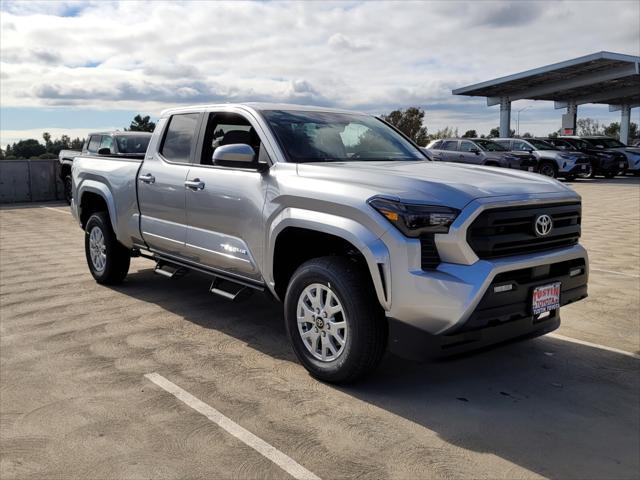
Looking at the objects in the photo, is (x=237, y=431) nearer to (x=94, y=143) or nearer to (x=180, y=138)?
(x=180, y=138)

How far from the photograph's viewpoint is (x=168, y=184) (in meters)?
5.76

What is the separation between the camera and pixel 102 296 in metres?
6.79

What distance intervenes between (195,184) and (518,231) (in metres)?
2.71

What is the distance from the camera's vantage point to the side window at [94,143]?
16.1 m

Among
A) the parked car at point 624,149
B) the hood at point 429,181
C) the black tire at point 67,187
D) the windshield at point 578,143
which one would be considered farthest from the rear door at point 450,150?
the hood at point 429,181

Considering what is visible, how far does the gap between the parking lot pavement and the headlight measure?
812mm

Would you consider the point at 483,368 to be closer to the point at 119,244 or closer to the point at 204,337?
the point at 204,337

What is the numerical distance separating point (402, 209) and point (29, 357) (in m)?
3.12

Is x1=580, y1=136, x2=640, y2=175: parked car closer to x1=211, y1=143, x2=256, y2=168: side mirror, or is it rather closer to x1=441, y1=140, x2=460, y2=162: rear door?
x1=441, y1=140, x2=460, y2=162: rear door

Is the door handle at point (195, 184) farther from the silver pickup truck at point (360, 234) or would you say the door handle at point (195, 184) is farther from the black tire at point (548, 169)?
the black tire at point (548, 169)

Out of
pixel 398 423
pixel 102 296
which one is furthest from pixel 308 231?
pixel 102 296

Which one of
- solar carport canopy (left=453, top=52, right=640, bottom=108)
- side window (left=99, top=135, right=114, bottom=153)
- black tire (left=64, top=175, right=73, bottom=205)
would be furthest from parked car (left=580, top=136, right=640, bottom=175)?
black tire (left=64, top=175, right=73, bottom=205)

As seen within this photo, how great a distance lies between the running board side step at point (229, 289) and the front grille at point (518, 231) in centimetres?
206

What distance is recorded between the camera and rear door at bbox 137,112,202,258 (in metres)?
5.64
